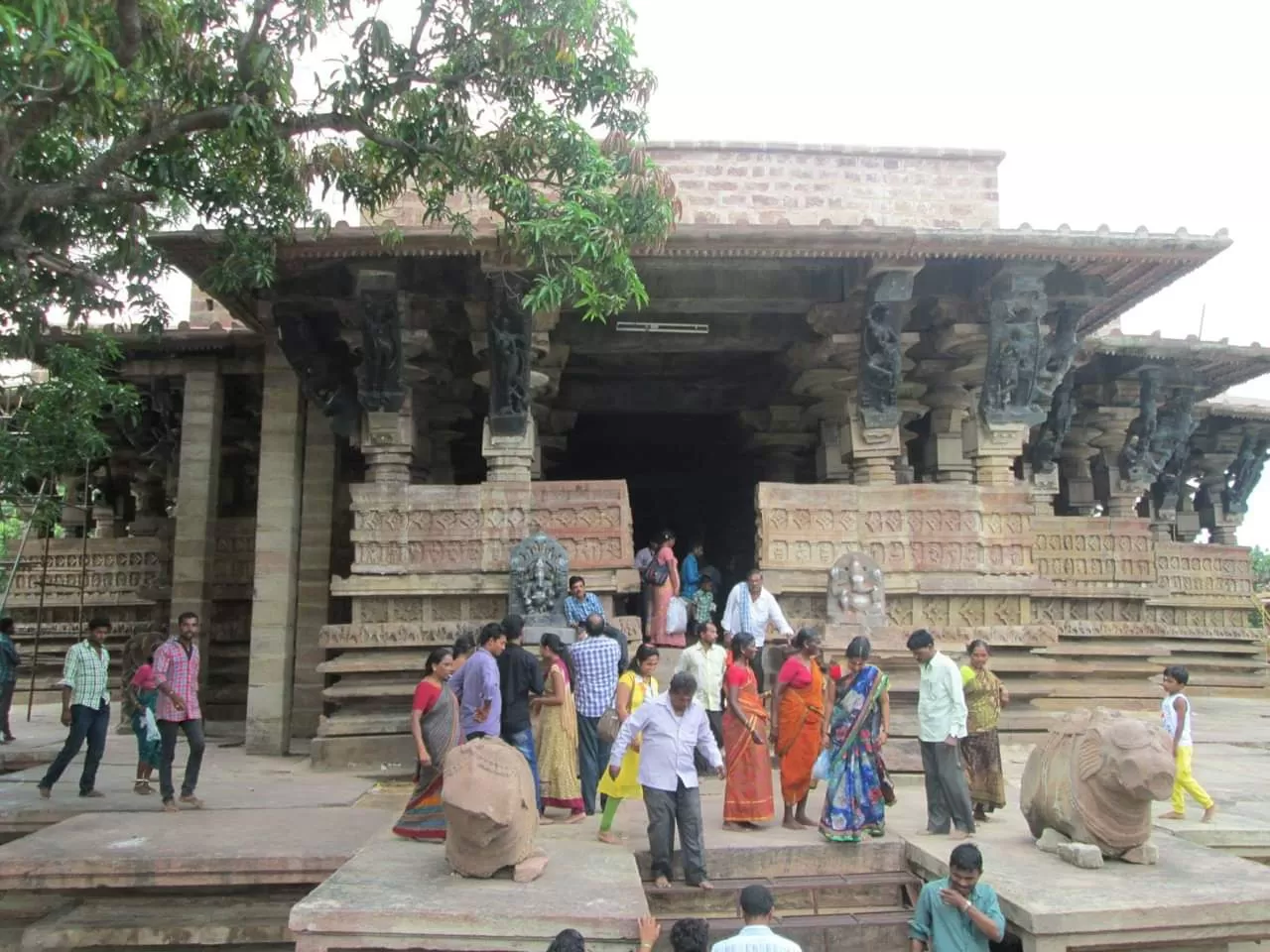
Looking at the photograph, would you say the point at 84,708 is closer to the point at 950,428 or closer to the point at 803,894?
the point at 803,894

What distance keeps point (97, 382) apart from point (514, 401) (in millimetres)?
4022

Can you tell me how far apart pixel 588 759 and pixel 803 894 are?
6.36 feet

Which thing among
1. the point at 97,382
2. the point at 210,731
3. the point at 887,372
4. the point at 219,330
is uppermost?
the point at 219,330

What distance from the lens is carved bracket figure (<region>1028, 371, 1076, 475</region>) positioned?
14.7m

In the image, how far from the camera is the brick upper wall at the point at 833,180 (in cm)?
1425

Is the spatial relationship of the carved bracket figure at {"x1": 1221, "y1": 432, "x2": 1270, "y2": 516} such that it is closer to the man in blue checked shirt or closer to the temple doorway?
the temple doorway

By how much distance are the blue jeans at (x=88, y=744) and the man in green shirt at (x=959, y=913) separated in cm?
626

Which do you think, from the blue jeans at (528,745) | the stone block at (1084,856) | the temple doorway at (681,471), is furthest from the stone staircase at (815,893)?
the temple doorway at (681,471)

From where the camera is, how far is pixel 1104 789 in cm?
602

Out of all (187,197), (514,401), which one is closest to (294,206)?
(187,197)

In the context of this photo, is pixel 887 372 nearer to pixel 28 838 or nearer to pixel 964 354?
pixel 964 354

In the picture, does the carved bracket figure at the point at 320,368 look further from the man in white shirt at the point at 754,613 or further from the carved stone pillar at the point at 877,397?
the carved stone pillar at the point at 877,397

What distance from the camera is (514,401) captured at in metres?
10.6

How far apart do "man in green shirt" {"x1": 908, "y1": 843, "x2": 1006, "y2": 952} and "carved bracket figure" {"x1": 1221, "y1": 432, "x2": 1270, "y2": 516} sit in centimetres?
1682
